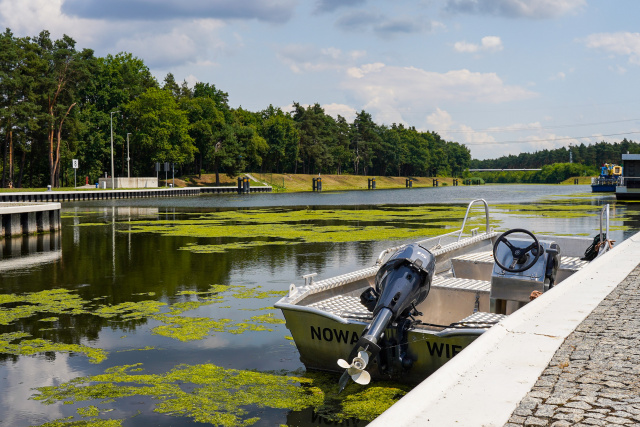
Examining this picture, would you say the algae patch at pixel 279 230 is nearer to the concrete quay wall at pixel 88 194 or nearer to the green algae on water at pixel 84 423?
the green algae on water at pixel 84 423

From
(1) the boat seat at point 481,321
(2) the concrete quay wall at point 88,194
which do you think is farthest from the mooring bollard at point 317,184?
(1) the boat seat at point 481,321

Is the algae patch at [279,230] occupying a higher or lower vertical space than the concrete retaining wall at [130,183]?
lower

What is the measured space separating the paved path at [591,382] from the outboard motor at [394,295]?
1481mm

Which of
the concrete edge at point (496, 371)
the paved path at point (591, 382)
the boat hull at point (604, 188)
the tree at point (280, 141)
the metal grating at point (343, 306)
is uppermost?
the tree at point (280, 141)

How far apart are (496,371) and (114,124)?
257 feet

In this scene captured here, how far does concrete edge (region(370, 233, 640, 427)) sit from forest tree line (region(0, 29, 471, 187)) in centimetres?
6009

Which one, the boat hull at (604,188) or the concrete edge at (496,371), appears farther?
the boat hull at (604,188)

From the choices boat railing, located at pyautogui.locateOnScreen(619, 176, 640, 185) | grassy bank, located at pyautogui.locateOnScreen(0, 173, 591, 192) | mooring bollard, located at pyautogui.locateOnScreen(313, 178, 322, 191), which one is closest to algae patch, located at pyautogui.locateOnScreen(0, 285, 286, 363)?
boat railing, located at pyautogui.locateOnScreen(619, 176, 640, 185)

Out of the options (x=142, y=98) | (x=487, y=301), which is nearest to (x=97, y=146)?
(x=142, y=98)

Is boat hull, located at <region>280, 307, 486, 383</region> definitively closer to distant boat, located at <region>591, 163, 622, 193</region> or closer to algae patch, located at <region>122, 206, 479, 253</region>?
algae patch, located at <region>122, 206, 479, 253</region>

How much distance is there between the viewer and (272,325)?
29.0 ft

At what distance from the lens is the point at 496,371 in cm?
411

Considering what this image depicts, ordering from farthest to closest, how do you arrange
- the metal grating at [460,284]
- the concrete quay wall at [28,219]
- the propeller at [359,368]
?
the concrete quay wall at [28,219], the metal grating at [460,284], the propeller at [359,368]

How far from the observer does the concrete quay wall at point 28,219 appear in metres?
21.5
